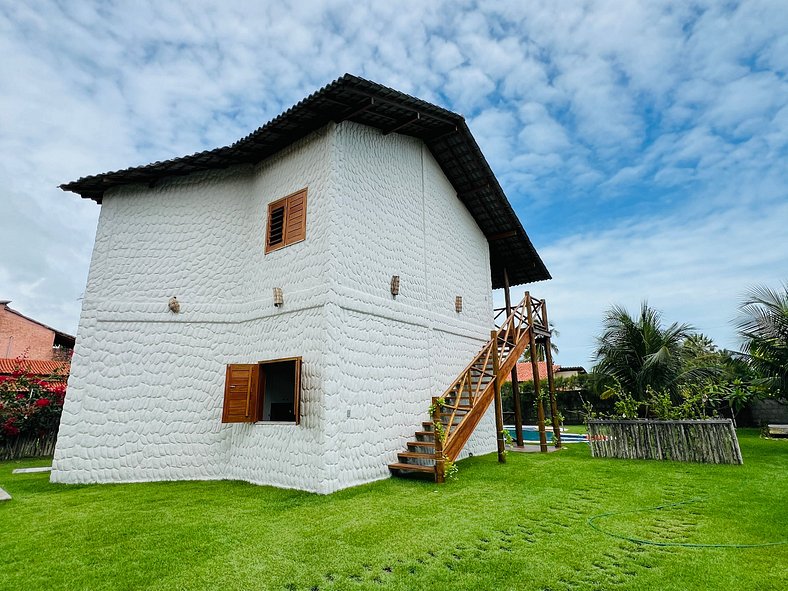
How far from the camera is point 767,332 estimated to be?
9898 millimetres

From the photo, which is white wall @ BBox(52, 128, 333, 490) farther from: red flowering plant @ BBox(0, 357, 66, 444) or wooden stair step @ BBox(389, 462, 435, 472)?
red flowering plant @ BBox(0, 357, 66, 444)

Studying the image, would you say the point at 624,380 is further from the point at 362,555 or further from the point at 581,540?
the point at 362,555

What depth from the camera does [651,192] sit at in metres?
19.4

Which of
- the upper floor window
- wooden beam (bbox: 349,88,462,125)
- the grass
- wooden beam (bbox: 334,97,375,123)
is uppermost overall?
wooden beam (bbox: 349,88,462,125)

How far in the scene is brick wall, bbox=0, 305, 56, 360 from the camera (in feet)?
77.5

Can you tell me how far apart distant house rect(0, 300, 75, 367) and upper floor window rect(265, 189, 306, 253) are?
22.5 m

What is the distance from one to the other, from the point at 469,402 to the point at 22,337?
28434 millimetres

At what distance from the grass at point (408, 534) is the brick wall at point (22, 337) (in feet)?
74.8

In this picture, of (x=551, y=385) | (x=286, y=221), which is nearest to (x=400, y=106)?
(x=286, y=221)

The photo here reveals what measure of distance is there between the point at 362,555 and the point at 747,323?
11.5 meters

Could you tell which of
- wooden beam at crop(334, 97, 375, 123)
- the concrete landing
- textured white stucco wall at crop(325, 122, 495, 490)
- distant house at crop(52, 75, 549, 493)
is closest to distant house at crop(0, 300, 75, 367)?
distant house at crop(52, 75, 549, 493)

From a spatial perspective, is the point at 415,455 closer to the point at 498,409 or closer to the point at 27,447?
the point at 498,409

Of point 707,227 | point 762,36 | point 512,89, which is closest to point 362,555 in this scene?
point 512,89

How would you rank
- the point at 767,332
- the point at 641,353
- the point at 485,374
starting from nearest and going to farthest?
the point at 485,374
the point at 767,332
the point at 641,353
